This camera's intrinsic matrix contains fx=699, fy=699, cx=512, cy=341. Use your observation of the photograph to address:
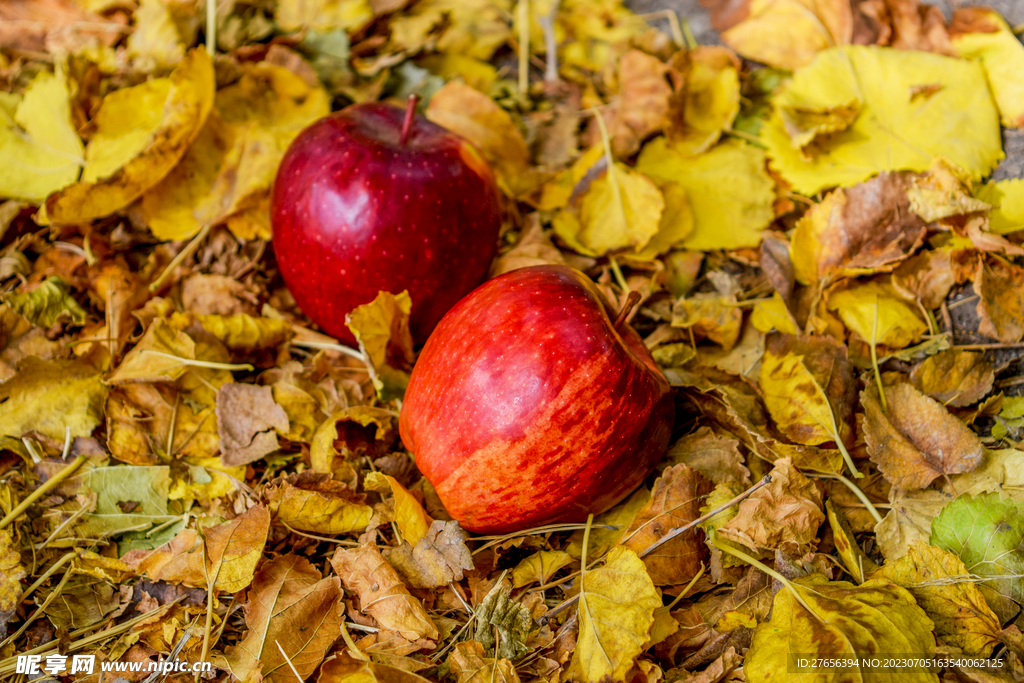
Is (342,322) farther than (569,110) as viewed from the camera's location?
No

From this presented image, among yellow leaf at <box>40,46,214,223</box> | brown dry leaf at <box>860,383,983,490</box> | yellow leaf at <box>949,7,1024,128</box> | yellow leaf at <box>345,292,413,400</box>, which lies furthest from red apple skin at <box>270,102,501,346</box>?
yellow leaf at <box>949,7,1024,128</box>

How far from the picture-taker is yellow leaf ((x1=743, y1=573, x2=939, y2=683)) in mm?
910

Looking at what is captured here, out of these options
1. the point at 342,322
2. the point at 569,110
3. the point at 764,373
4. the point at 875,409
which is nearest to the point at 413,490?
the point at 342,322

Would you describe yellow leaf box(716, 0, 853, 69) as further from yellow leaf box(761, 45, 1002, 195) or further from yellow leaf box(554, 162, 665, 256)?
yellow leaf box(554, 162, 665, 256)

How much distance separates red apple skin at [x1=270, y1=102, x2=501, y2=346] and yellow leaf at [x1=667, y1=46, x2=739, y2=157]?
1.72 ft

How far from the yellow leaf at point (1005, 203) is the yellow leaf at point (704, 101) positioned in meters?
0.54

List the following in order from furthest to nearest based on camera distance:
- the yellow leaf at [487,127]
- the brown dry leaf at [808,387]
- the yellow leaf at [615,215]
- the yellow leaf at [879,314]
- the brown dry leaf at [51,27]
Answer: the brown dry leaf at [51,27], the yellow leaf at [487,127], the yellow leaf at [615,215], the yellow leaf at [879,314], the brown dry leaf at [808,387]

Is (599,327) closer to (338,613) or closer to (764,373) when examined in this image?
(764,373)

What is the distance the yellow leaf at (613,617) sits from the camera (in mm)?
965

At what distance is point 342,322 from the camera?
4.40 feet

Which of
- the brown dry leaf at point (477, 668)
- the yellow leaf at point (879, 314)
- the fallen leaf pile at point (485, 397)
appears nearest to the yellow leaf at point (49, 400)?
the fallen leaf pile at point (485, 397)

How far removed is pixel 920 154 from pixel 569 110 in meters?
0.80

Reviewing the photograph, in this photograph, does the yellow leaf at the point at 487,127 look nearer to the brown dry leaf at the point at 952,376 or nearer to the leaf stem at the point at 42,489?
the brown dry leaf at the point at 952,376

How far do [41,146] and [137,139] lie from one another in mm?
221
